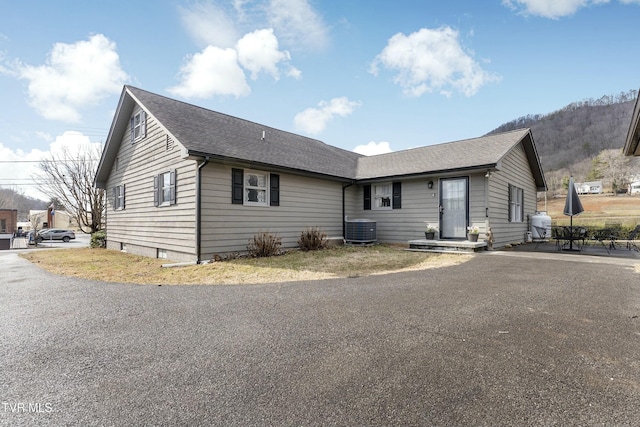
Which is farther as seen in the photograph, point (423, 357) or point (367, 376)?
point (423, 357)

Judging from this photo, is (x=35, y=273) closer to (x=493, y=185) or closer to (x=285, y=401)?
(x=285, y=401)

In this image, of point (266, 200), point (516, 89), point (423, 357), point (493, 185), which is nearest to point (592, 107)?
point (516, 89)

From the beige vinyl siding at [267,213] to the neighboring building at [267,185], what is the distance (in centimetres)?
3

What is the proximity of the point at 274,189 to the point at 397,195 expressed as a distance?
17.1 feet

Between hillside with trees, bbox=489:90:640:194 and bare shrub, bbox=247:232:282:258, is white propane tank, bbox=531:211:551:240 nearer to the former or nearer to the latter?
bare shrub, bbox=247:232:282:258

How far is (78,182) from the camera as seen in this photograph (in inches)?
832

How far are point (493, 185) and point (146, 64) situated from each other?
13803 mm

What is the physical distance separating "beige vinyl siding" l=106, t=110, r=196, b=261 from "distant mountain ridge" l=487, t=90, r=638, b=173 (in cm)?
5777

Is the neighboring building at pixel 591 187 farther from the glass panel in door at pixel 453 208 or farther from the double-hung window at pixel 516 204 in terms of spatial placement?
the glass panel in door at pixel 453 208

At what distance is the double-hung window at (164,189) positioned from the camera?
9.92m

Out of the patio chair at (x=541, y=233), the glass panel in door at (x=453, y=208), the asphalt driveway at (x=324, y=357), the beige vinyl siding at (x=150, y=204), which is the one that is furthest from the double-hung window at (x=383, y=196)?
the asphalt driveway at (x=324, y=357)

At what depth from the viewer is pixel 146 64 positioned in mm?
12188

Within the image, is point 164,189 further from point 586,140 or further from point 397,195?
point 586,140

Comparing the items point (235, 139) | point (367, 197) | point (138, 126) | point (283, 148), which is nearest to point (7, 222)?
point (138, 126)
